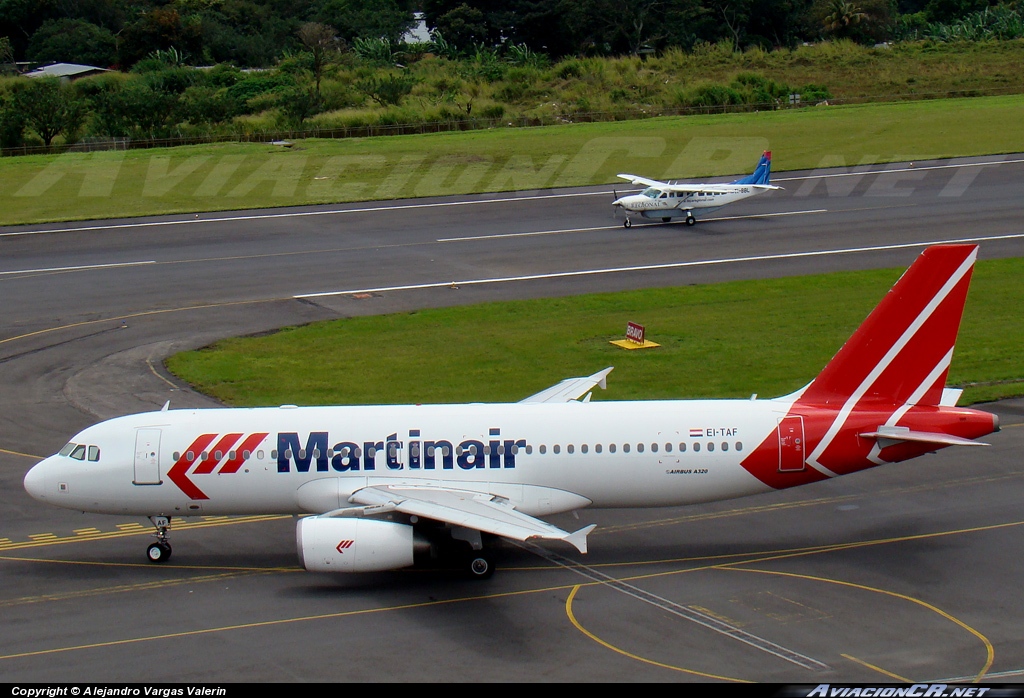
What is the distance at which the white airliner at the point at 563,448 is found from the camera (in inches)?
1176

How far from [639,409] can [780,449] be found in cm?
377

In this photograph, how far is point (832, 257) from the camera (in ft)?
217

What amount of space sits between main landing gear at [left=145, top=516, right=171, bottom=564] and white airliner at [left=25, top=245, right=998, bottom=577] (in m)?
0.11

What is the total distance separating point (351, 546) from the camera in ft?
89.7

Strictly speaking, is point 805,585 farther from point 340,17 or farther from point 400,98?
point 340,17

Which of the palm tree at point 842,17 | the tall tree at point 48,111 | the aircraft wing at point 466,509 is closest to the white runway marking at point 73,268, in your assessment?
the tall tree at point 48,111

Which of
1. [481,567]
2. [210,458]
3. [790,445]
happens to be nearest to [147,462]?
[210,458]

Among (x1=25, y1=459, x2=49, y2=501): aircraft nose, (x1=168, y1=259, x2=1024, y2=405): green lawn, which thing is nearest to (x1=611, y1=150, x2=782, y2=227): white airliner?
(x1=168, y1=259, x2=1024, y2=405): green lawn

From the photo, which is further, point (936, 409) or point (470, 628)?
point (936, 409)

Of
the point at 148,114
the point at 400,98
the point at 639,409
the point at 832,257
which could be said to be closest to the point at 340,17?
the point at 400,98

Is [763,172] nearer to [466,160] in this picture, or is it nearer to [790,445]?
[466,160]

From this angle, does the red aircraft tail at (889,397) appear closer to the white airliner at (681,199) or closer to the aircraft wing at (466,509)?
the aircraft wing at (466,509)

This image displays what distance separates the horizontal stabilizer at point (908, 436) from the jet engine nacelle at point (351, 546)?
480 inches

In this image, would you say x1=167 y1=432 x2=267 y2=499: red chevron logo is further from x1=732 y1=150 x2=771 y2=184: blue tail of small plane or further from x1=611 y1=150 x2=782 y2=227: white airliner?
x1=732 y1=150 x2=771 y2=184: blue tail of small plane
